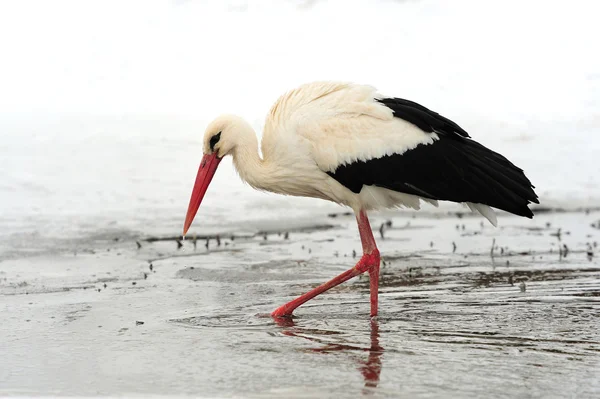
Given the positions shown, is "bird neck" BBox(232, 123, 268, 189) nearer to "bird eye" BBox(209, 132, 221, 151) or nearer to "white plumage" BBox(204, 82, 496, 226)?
"white plumage" BBox(204, 82, 496, 226)

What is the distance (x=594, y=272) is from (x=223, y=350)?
4047 millimetres

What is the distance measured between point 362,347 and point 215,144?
252 centimetres

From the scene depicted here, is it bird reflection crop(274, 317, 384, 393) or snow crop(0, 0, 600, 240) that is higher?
snow crop(0, 0, 600, 240)

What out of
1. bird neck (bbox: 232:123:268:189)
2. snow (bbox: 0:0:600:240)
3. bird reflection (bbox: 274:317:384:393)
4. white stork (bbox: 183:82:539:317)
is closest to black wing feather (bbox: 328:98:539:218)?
white stork (bbox: 183:82:539:317)

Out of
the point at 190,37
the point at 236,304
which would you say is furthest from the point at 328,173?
the point at 190,37

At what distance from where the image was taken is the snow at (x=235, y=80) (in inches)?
514

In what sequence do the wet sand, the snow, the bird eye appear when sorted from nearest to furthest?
the wet sand
the bird eye
the snow

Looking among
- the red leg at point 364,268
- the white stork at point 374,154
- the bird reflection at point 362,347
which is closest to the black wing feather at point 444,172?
the white stork at point 374,154

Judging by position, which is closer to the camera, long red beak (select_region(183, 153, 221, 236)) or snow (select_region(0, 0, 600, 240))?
long red beak (select_region(183, 153, 221, 236))

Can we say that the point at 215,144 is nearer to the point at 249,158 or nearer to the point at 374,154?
the point at 249,158

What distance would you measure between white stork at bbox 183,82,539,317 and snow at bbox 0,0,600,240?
4.58 m

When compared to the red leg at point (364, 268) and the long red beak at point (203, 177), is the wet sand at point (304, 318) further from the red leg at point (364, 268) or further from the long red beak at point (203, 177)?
the long red beak at point (203, 177)

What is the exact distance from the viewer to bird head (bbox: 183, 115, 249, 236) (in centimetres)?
750

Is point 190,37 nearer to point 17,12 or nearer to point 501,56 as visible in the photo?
point 17,12
